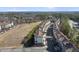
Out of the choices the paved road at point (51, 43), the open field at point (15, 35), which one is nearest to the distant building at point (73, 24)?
the paved road at point (51, 43)

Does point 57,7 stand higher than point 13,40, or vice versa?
point 57,7

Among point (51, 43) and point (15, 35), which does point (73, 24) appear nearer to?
point (51, 43)

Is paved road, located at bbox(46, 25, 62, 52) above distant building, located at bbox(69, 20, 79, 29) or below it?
below

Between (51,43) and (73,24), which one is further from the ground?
(73,24)

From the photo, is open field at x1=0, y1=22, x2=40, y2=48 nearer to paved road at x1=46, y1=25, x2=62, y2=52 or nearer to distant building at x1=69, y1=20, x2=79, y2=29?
paved road at x1=46, y1=25, x2=62, y2=52

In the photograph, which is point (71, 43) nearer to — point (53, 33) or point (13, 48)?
point (53, 33)

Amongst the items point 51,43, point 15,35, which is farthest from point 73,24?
point 15,35

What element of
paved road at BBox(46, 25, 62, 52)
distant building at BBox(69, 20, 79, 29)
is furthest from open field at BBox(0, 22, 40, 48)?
distant building at BBox(69, 20, 79, 29)
